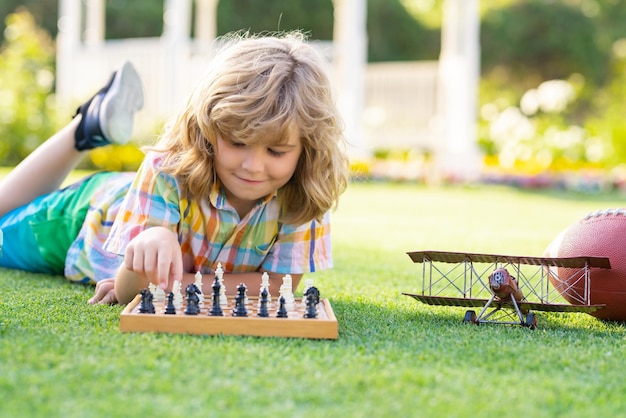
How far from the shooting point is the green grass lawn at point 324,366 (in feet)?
5.38

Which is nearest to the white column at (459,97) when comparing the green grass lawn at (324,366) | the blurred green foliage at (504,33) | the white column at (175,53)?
the white column at (175,53)

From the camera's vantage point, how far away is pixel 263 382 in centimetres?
179

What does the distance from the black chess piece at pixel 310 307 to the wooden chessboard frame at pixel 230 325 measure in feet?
0.18

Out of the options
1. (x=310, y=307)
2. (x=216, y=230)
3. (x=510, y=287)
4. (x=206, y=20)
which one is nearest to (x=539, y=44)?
(x=206, y=20)

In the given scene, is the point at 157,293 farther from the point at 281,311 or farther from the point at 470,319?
the point at 470,319

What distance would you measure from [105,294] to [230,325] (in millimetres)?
842

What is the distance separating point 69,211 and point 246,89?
1.51m

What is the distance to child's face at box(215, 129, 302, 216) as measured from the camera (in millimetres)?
2584

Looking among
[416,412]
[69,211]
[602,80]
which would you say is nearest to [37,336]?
[416,412]

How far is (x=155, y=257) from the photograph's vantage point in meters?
2.42

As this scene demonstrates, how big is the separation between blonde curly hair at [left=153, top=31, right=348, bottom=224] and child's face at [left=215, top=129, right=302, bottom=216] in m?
0.04

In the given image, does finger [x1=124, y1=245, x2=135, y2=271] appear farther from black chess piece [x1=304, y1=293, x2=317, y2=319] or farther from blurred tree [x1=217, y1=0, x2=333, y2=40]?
blurred tree [x1=217, y1=0, x2=333, y2=40]

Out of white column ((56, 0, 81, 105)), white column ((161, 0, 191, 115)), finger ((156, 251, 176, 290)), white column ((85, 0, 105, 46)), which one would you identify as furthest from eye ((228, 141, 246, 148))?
white column ((85, 0, 105, 46))

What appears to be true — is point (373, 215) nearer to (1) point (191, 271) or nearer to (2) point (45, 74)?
(1) point (191, 271)
